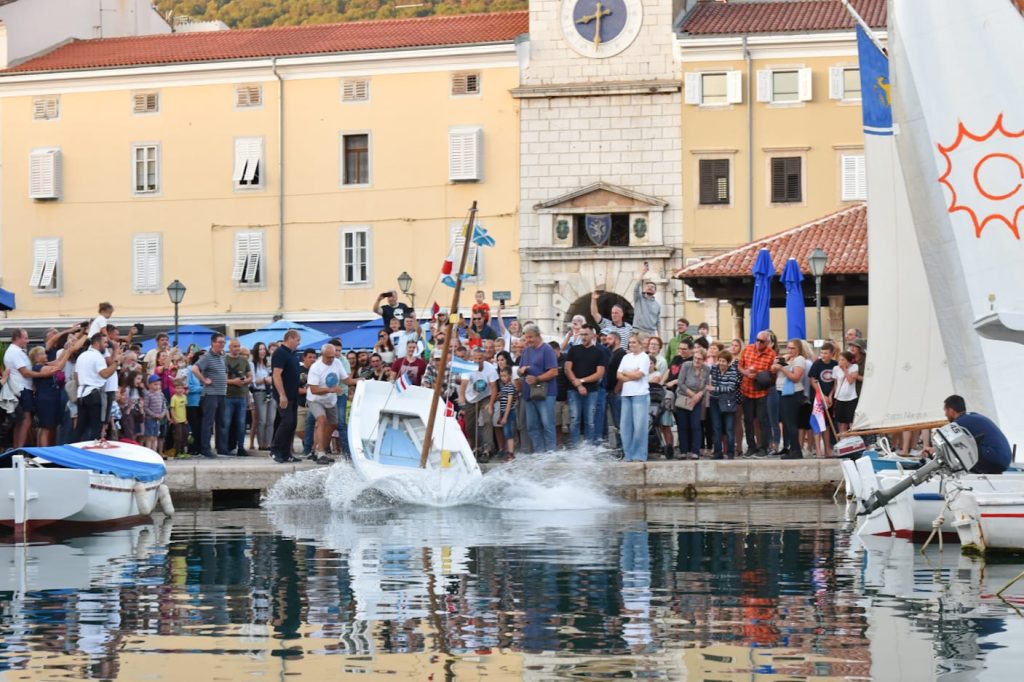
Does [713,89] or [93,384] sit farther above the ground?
[713,89]

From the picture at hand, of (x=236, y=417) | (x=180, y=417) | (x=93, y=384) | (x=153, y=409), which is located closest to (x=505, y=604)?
(x=93, y=384)

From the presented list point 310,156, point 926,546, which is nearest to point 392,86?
point 310,156

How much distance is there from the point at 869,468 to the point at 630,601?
619 cm

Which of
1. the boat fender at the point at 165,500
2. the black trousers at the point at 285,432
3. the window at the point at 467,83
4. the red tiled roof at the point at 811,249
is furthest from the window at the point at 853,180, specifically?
the boat fender at the point at 165,500

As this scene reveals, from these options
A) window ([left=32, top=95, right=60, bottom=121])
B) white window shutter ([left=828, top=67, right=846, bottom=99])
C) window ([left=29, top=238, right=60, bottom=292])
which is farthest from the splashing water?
window ([left=32, top=95, right=60, bottom=121])

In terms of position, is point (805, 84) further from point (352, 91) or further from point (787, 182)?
point (352, 91)

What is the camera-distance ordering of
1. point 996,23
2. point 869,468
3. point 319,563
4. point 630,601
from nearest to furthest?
point 630,601 < point 319,563 < point 869,468 < point 996,23

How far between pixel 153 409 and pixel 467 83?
28.4 m

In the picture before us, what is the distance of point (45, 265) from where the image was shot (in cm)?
5456

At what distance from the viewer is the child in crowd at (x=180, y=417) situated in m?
25.2

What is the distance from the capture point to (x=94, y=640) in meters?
11.1

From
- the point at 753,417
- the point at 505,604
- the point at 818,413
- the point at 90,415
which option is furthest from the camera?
the point at 753,417

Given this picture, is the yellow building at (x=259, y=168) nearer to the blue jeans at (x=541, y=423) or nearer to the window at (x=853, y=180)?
the window at (x=853, y=180)

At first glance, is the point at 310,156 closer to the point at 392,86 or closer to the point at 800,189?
the point at 392,86
